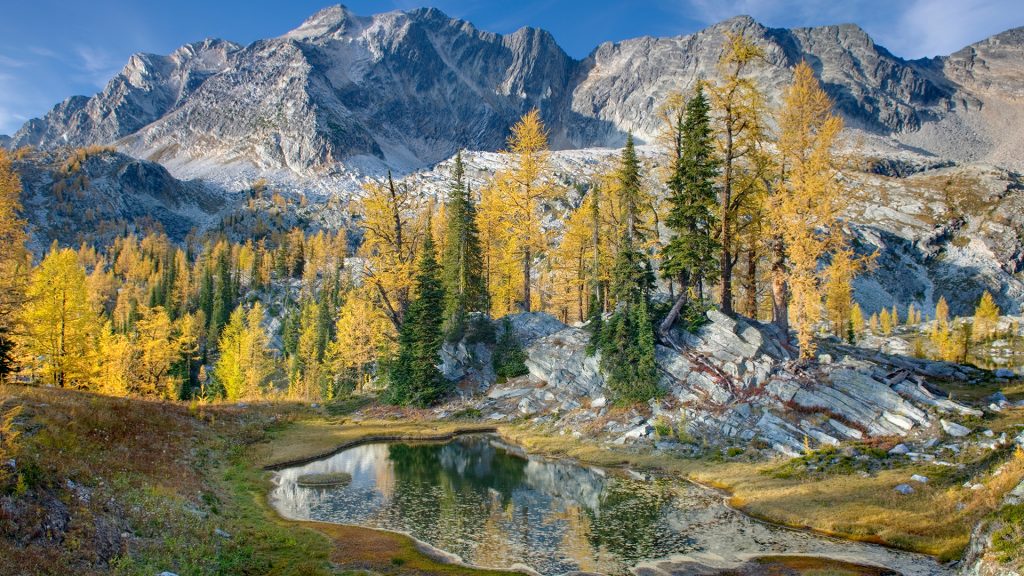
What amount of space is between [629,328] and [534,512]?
70.5ft

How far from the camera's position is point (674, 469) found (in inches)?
1251

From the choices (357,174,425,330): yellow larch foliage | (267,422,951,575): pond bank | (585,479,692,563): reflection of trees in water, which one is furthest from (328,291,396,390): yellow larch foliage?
(585,479,692,563): reflection of trees in water

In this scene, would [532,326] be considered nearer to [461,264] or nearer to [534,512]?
[461,264]

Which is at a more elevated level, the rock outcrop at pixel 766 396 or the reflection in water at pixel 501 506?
the rock outcrop at pixel 766 396

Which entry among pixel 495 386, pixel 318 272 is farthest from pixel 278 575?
pixel 318 272

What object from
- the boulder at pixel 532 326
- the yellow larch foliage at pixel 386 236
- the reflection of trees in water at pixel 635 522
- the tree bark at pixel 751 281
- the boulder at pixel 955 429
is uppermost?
the yellow larch foliage at pixel 386 236

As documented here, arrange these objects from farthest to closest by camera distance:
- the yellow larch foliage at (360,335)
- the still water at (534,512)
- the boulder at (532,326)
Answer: the yellow larch foliage at (360,335), the boulder at (532,326), the still water at (534,512)

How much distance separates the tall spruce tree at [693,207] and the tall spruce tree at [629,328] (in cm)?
210

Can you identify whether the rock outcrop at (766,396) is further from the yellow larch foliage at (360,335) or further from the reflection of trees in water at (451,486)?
the yellow larch foliage at (360,335)

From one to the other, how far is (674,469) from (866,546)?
12.3 m

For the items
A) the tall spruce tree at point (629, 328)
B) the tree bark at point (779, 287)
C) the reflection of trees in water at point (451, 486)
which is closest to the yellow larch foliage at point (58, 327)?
the reflection of trees in water at point (451, 486)

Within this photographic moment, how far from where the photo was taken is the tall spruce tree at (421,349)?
5144cm

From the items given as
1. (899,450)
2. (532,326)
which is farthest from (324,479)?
(899,450)

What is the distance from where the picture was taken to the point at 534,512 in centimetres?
2498
